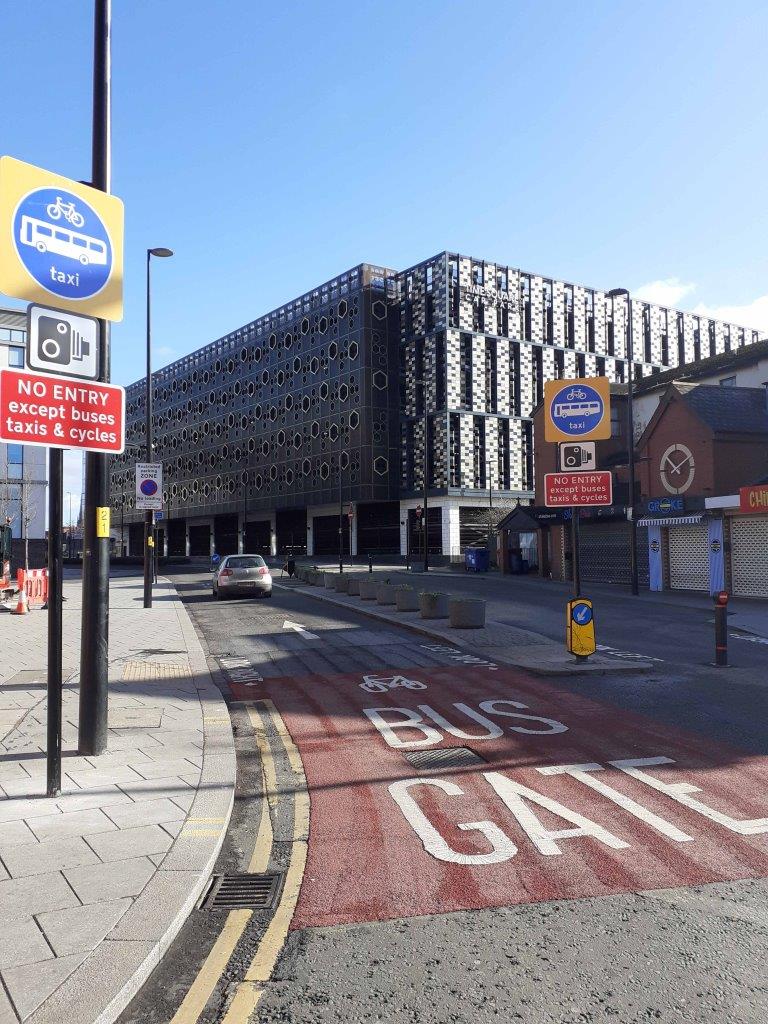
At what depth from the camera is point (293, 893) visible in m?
4.26

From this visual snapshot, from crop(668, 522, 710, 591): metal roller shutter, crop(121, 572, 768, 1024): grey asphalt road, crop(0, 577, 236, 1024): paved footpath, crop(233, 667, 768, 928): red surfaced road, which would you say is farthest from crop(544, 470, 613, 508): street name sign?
crop(668, 522, 710, 591): metal roller shutter

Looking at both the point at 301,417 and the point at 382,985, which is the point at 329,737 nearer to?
the point at 382,985

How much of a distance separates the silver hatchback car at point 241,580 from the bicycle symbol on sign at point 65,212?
20.2 metres

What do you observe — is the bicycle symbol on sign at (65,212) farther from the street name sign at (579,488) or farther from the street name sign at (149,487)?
the street name sign at (149,487)

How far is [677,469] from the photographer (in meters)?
31.2

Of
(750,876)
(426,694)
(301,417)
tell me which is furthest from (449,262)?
(750,876)

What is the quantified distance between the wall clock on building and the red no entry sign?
28.1m

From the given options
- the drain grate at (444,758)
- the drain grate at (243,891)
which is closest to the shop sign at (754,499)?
the drain grate at (444,758)

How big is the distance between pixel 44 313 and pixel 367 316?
58.5 meters

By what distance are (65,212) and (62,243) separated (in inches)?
9.9

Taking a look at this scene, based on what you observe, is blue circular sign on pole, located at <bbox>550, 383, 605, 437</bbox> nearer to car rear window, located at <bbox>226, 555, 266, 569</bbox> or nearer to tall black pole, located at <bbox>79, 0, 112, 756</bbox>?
tall black pole, located at <bbox>79, 0, 112, 756</bbox>

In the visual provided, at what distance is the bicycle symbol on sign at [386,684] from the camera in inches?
406

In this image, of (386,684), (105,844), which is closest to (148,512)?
(386,684)

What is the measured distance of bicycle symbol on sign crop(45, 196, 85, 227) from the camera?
5898mm
